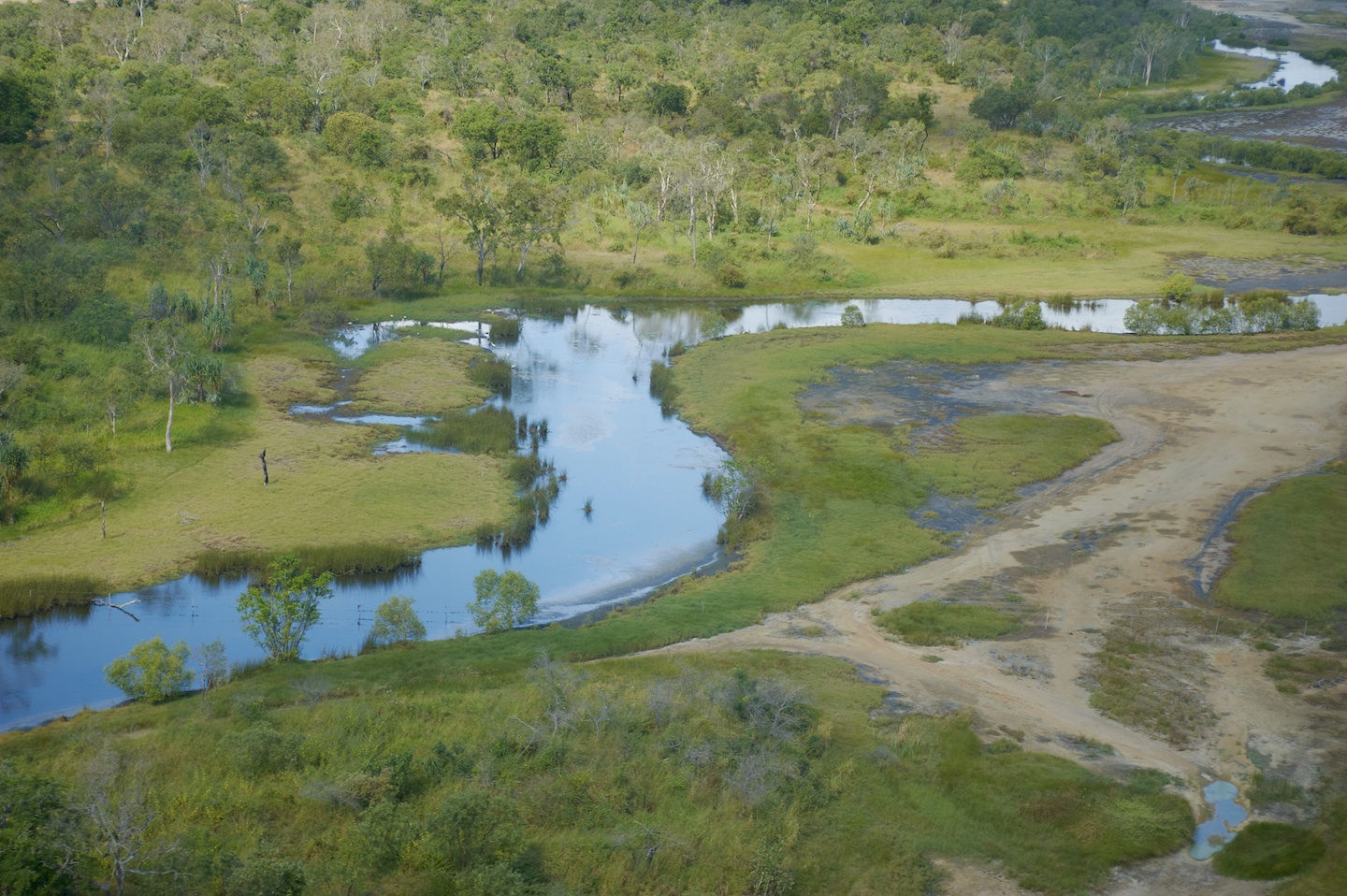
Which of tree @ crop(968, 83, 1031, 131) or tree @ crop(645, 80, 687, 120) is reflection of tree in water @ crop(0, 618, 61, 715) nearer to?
tree @ crop(645, 80, 687, 120)

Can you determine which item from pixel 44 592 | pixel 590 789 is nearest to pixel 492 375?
pixel 44 592

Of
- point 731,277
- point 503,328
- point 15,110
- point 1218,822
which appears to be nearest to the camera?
point 1218,822

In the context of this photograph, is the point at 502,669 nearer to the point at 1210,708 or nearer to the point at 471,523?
the point at 471,523

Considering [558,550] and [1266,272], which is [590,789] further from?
[1266,272]

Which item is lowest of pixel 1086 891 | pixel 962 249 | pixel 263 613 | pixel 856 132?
pixel 1086 891

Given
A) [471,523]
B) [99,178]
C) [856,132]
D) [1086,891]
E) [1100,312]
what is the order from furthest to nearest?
[856,132]
[1100,312]
[99,178]
[471,523]
[1086,891]

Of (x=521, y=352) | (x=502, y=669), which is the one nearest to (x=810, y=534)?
(x=502, y=669)
